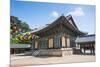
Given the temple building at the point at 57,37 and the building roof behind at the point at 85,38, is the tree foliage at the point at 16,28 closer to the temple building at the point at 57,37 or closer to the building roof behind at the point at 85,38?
the temple building at the point at 57,37

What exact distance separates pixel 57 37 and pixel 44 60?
0.34 meters

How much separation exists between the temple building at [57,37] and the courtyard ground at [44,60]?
6 centimetres

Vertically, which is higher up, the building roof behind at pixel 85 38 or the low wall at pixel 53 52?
the building roof behind at pixel 85 38

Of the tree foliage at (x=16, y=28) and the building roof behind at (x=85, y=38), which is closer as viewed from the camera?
the tree foliage at (x=16, y=28)

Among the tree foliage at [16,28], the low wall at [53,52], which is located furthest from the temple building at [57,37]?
the tree foliage at [16,28]

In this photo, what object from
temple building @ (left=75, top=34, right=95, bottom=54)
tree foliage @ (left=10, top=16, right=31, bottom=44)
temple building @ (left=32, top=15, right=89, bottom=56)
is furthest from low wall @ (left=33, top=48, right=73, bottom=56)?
tree foliage @ (left=10, top=16, right=31, bottom=44)

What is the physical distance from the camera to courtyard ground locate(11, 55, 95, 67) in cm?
232

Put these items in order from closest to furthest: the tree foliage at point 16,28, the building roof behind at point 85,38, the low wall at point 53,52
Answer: the tree foliage at point 16,28 < the low wall at point 53,52 < the building roof behind at point 85,38

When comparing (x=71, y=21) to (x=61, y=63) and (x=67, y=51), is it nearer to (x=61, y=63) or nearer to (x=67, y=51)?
(x=67, y=51)

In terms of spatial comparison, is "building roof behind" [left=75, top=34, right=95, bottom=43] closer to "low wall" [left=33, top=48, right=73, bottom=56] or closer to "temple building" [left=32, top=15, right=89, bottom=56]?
"temple building" [left=32, top=15, right=89, bottom=56]

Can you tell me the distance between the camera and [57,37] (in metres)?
2.54

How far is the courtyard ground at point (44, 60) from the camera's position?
91.4 inches
